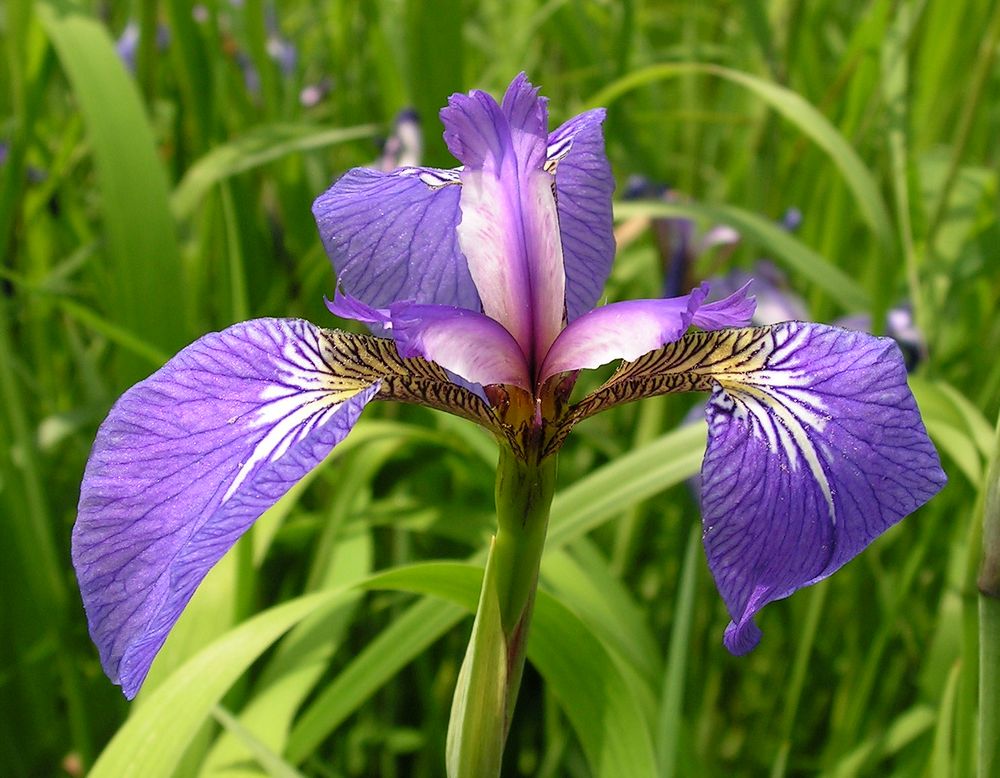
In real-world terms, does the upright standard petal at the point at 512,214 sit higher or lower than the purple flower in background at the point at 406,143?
higher

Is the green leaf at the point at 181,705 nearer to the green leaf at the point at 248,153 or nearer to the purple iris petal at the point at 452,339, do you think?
the purple iris petal at the point at 452,339

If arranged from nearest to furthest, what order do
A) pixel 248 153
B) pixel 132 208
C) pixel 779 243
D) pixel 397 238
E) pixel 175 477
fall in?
pixel 175 477, pixel 397 238, pixel 132 208, pixel 779 243, pixel 248 153

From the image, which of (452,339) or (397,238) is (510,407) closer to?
(452,339)

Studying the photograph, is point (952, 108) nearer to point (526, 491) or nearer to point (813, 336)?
point (813, 336)

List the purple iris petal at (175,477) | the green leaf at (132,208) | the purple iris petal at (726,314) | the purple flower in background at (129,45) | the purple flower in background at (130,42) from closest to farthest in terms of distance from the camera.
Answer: the purple iris petal at (175,477)
the purple iris petal at (726,314)
the green leaf at (132,208)
the purple flower in background at (130,42)
the purple flower in background at (129,45)

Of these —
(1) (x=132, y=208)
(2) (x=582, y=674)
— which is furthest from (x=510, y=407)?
(1) (x=132, y=208)

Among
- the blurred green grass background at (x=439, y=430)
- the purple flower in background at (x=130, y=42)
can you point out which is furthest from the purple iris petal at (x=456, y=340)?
the purple flower in background at (x=130, y=42)
